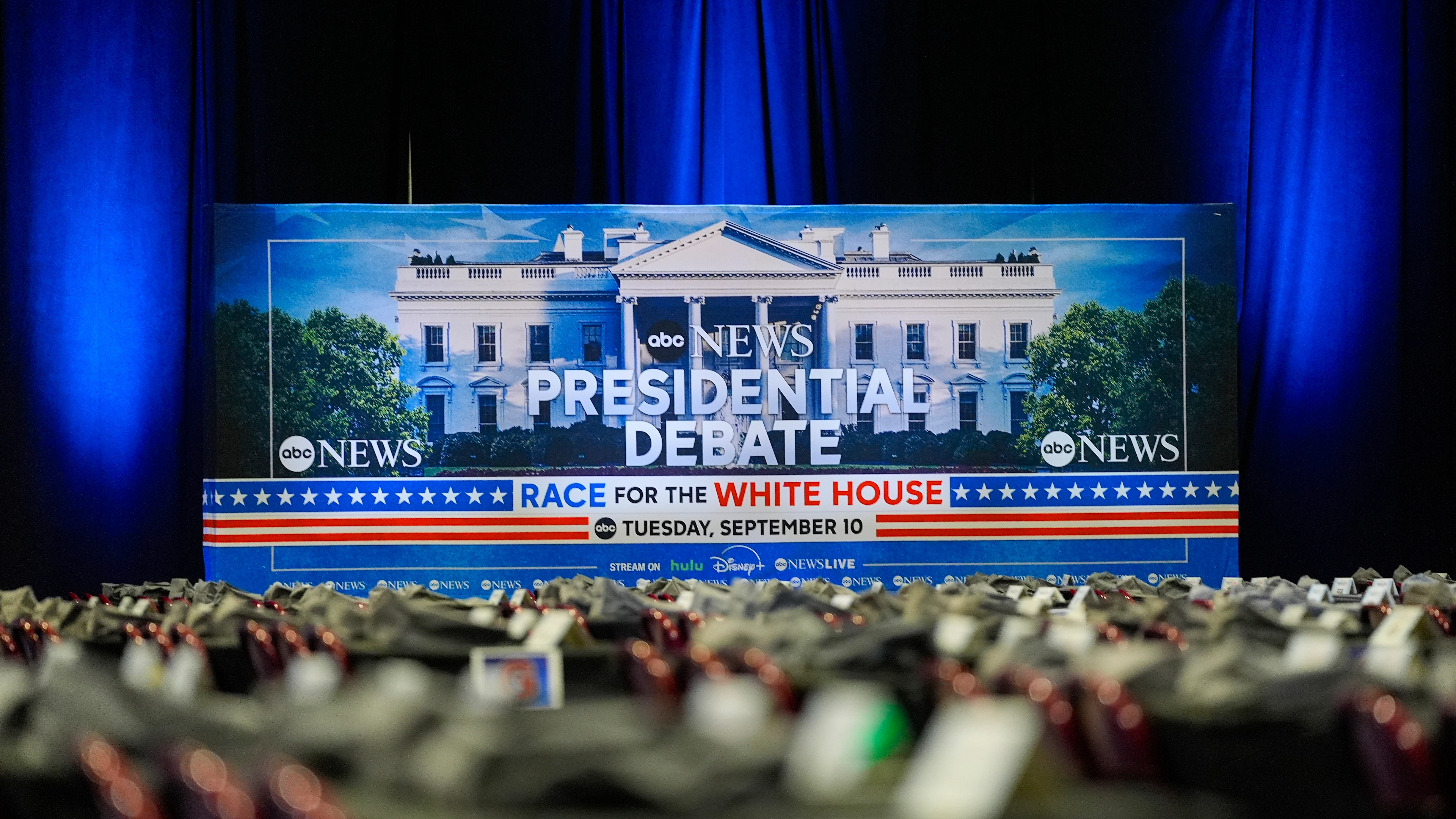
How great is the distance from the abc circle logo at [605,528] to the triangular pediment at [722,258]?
1163 mm

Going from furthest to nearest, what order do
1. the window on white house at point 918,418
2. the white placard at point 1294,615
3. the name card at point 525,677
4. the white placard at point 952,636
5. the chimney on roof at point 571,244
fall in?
the window on white house at point 918,418 < the chimney on roof at point 571,244 < the white placard at point 1294,615 < the white placard at point 952,636 < the name card at point 525,677

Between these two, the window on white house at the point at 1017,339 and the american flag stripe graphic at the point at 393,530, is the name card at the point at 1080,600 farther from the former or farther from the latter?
the american flag stripe graphic at the point at 393,530

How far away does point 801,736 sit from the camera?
A: 5.33 ft

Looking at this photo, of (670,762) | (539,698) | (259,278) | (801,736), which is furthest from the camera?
(259,278)

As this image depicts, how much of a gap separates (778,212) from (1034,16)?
115 inches

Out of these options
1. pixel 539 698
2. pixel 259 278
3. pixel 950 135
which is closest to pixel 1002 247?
pixel 950 135

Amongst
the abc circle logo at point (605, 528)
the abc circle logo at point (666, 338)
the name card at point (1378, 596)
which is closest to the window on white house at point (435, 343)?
the abc circle logo at point (666, 338)

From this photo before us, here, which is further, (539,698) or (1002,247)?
(1002,247)

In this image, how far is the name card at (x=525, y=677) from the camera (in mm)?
2709

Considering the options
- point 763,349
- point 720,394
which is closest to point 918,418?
point 763,349

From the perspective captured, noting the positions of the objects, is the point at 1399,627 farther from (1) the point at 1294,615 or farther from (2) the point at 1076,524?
(2) the point at 1076,524

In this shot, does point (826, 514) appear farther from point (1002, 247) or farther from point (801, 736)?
point (801, 736)

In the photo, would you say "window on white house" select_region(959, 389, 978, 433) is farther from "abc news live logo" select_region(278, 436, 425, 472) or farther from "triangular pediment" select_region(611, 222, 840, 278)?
"abc news live logo" select_region(278, 436, 425, 472)

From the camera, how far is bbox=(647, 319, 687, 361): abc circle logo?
293 inches
